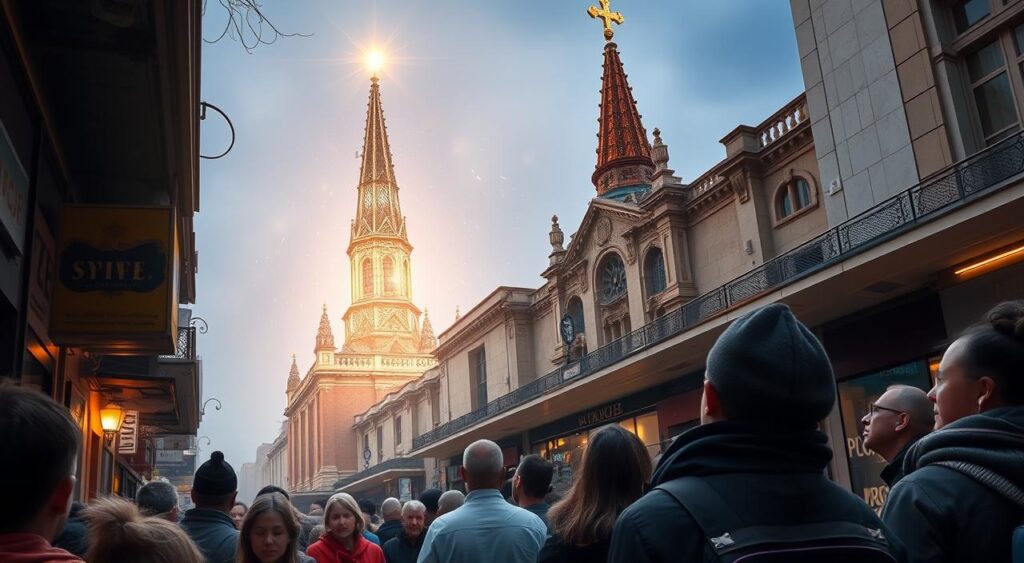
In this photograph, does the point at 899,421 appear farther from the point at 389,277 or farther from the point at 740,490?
the point at 389,277

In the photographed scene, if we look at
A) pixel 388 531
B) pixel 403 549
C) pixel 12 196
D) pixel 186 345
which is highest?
pixel 186 345

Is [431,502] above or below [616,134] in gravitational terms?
below

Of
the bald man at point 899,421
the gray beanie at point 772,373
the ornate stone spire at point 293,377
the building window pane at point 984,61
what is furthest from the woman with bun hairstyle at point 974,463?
the ornate stone spire at point 293,377

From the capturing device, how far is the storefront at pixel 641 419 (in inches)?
870

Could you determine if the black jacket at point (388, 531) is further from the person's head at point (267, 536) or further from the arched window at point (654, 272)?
the arched window at point (654, 272)

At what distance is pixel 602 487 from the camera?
3.41 metres

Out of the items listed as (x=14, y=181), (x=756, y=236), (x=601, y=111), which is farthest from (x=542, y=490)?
(x=601, y=111)

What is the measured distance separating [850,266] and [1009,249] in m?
2.49

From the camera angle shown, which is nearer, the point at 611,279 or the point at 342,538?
the point at 342,538

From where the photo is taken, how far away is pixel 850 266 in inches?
564

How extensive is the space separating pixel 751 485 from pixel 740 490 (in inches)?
1.3

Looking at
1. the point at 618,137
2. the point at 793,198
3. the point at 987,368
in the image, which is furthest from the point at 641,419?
the point at 987,368

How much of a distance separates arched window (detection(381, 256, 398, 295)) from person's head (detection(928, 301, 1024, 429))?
75051mm

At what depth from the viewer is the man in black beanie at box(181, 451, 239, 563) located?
447cm
